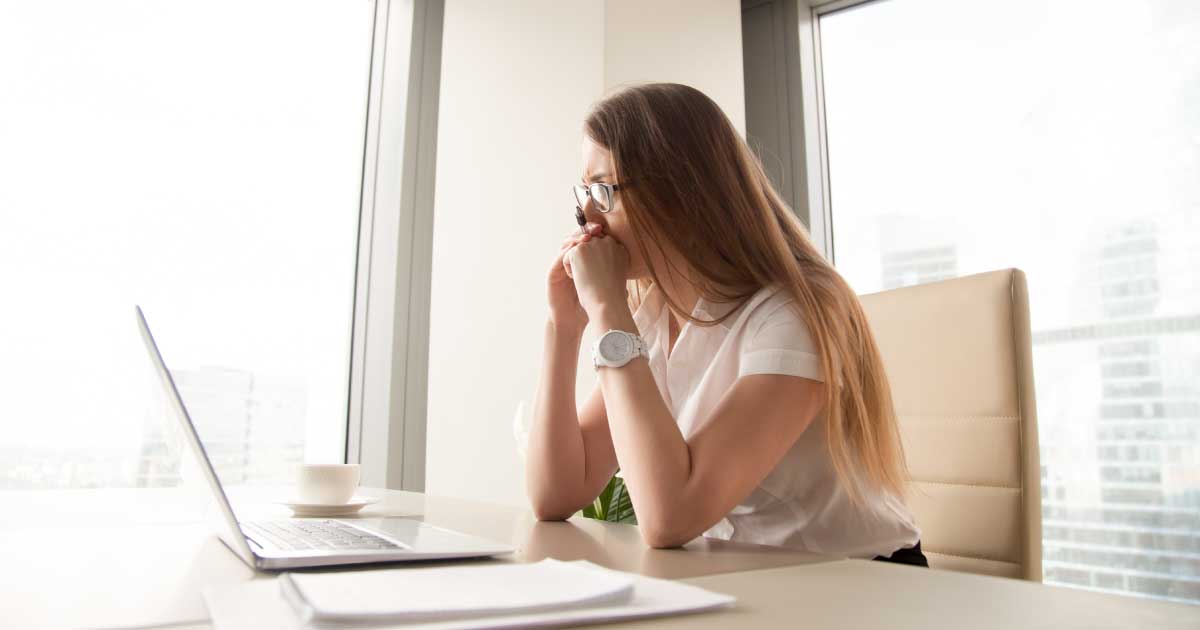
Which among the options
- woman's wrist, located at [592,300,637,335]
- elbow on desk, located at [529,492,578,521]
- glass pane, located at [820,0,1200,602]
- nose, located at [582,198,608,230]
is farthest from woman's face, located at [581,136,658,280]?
glass pane, located at [820,0,1200,602]

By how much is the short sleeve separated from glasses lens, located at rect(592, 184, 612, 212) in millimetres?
307

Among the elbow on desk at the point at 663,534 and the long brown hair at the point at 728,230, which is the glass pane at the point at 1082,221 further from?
the elbow on desk at the point at 663,534

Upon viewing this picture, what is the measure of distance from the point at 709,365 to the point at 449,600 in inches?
29.2

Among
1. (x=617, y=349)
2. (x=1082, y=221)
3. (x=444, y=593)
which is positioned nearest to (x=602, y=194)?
(x=617, y=349)

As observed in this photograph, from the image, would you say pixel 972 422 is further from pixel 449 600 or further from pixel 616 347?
pixel 449 600

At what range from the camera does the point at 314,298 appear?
2.15 meters

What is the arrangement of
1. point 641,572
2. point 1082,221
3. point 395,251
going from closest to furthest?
point 641,572
point 1082,221
point 395,251

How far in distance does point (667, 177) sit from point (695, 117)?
0.11m

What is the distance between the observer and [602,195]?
1.12 m

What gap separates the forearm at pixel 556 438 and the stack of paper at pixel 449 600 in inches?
20.8

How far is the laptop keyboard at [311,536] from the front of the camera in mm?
625

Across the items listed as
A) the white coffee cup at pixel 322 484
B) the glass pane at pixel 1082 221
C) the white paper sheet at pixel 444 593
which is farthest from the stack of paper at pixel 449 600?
the glass pane at pixel 1082 221

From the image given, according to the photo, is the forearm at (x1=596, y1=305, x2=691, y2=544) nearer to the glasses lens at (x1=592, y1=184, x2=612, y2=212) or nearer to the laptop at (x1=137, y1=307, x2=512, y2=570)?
the laptop at (x1=137, y1=307, x2=512, y2=570)

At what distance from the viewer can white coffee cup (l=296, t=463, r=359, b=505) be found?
3.23 ft
